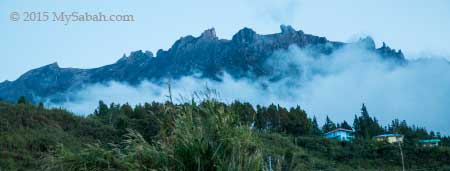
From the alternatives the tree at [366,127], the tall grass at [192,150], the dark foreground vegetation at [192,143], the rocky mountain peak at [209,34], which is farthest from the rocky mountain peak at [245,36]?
the tall grass at [192,150]

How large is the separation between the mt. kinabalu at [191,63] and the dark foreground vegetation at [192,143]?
111 feet

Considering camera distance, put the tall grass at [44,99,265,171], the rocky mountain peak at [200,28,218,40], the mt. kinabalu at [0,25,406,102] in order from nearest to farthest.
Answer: the tall grass at [44,99,265,171], the mt. kinabalu at [0,25,406,102], the rocky mountain peak at [200,28,218,40]

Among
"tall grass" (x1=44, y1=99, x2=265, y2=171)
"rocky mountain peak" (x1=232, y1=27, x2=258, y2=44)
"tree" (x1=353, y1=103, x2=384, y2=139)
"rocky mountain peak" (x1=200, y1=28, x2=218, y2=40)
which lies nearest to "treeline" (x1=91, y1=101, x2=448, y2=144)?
"tree" (x1=353, y1=103, x2=384, y2=139)

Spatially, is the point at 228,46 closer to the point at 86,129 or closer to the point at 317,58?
the point at 317,58

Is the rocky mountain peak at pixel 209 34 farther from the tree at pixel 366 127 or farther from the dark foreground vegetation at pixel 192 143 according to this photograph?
Result: the tree at pixel 366 127

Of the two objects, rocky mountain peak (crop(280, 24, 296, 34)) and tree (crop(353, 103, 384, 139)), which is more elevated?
rocky mountain peak (crop(280, 24, 296, 34))

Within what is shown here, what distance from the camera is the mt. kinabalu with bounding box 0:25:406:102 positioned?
7869cm

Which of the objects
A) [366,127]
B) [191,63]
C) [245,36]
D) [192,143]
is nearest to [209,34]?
[245,36]

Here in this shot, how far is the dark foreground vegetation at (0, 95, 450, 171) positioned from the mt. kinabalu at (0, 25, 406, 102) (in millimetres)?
33774

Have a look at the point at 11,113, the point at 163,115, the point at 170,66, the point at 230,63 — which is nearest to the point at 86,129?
the point at 11,113

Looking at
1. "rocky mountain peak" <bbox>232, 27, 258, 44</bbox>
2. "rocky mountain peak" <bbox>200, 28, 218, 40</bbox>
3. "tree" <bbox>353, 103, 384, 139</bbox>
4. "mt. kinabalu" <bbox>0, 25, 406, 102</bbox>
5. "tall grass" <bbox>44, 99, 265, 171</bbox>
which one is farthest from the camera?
"rocky mountain peak" <bbox>200, 28, 218, 40</bbox>

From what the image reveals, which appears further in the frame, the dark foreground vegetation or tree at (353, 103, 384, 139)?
tree at (353, 103, 384, 139)

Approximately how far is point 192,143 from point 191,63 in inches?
3357

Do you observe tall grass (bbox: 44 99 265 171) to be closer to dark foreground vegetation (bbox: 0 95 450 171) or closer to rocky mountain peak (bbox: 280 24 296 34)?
dark foreground vegetation (bbox: 0 95 450 171)
